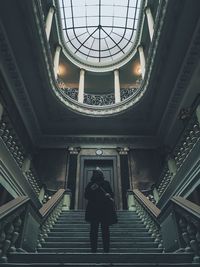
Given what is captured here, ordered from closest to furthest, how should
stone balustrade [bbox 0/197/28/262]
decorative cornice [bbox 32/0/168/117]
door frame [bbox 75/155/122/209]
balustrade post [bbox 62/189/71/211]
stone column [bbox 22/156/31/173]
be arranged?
stone balustrade [bbox 0/197/28/262]
stone column [bbox 22/156/31/173]
decorative cornice [bbox 32/0/168/117]
balustrade post [bbox 62/189/71/211]
door frame [bbox 75/155/122/209]

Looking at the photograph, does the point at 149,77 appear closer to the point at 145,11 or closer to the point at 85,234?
the point at 145,11

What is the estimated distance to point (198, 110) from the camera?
5.95 metres

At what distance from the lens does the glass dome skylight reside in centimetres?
1502

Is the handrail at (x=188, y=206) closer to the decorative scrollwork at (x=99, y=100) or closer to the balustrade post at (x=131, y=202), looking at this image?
the balustrade post at (x=131, y=202)

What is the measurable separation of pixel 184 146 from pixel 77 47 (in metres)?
11.8

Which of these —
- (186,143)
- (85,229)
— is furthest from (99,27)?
(85,229)

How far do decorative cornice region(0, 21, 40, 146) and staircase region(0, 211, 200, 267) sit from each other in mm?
4679

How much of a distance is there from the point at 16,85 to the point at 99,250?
6.99m

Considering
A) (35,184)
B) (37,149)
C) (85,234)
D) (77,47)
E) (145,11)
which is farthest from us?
(77,47)

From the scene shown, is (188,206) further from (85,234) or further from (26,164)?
(26,164)

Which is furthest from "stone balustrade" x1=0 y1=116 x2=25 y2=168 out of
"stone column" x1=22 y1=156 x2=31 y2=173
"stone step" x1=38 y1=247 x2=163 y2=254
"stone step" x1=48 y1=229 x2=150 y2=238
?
"stone step" x1=38 y1=247 x2=163 y2=254

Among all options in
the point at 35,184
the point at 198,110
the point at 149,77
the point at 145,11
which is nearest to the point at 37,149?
the point at 35,184

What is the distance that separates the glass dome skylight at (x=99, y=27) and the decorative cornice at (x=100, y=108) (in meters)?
5.59
